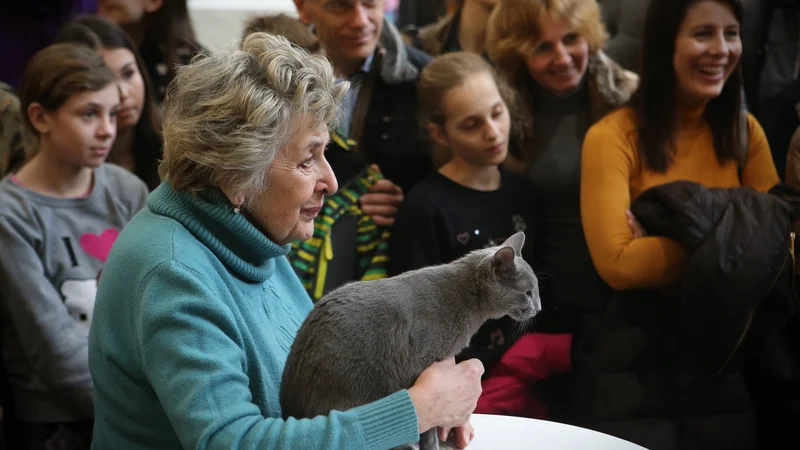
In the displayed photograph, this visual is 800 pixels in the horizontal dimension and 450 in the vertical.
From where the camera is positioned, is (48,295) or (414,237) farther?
(48,295)

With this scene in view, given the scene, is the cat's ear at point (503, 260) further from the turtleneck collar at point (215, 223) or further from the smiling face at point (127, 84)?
the smiling face at point (127, 84)

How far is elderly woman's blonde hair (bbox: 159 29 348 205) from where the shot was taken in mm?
1295

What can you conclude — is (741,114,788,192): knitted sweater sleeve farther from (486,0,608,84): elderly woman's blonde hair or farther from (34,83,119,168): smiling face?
(34,83,119,168): smiling face

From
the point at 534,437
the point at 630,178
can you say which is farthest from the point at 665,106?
the point at 534,437

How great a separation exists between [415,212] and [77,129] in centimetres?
101

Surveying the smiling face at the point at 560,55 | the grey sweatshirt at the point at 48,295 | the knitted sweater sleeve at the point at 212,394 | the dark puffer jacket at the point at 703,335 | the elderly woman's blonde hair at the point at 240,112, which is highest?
the elderly woman's blonde hair at the point at 240,112

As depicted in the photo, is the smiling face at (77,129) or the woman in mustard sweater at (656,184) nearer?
the woman in mustard sweater at (656,184)

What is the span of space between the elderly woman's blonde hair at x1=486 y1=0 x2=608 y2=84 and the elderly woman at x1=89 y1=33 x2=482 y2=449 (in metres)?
0.90

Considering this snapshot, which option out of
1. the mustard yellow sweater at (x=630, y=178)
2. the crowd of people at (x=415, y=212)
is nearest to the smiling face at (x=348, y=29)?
the crowd of people at (x=415, y=212)

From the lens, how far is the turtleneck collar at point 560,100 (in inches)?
84.2

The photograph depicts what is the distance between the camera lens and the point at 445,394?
4.23 ft

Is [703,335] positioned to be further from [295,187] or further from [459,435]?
[295,187]

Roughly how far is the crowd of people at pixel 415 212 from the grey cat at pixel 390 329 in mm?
51

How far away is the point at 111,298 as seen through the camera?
130cm
